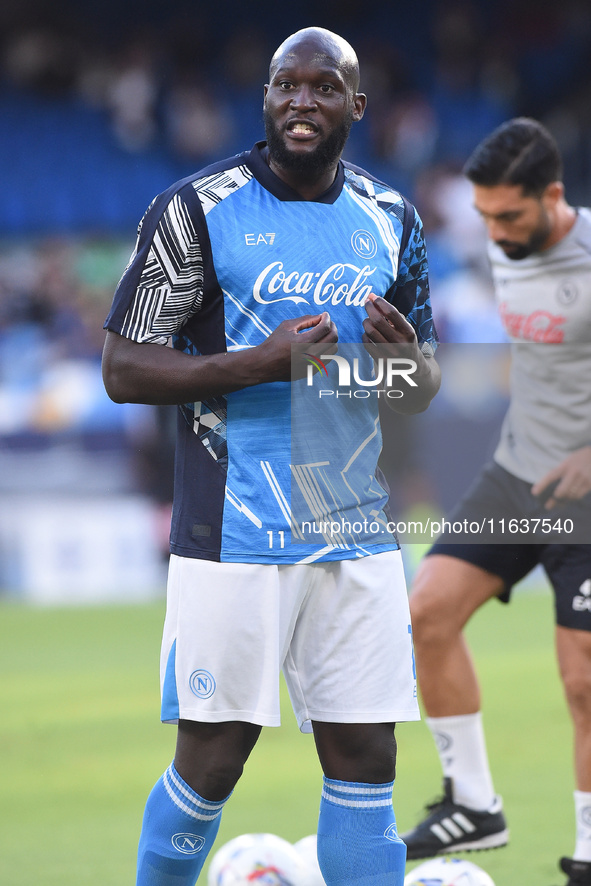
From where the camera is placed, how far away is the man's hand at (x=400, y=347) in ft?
8.52

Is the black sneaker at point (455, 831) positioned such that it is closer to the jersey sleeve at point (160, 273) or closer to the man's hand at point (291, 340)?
the man's hand at point (291, 340)

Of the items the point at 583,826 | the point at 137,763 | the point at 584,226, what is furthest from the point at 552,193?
the point at 137,763

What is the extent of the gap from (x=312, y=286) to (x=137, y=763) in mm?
3180

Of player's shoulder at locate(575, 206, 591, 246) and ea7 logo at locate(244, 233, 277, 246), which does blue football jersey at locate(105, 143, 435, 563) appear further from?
player's shoulder at locate(575, 206, 591, 246)

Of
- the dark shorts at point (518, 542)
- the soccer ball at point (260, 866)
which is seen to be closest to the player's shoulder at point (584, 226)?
the dark shorts at point (518, 542)

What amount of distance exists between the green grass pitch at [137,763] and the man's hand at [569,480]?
115cm

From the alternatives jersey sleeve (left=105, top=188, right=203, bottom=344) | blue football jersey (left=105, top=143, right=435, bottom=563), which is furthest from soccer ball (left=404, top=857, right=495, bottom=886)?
jersey sleeve (left=105, top=188, right=203, bottom=344)

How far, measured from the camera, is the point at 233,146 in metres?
15.4

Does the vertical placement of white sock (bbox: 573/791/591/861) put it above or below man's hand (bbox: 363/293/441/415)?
below

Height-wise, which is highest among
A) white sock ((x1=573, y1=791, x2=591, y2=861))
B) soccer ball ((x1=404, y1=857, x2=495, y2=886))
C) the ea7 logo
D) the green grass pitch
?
the ea7 logo

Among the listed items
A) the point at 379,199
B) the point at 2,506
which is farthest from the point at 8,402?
the point at 379,199

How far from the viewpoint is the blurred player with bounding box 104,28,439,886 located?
2.62m

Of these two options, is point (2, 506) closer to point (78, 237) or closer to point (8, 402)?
point (8, 402)

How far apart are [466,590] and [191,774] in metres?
1.46
